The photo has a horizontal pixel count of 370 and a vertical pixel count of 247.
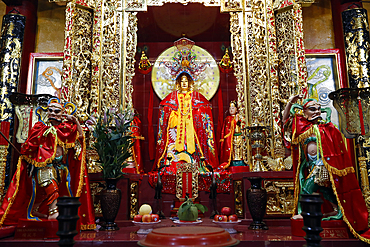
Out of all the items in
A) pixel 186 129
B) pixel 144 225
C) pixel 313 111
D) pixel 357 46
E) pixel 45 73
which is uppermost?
pixel 357 46

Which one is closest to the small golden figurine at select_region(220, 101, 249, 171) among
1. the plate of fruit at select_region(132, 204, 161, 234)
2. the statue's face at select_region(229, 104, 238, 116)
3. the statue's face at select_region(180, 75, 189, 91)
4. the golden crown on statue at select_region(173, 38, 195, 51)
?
the statue's face at select_region(229, 104, 238, 116)

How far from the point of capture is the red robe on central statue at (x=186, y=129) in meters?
6.66

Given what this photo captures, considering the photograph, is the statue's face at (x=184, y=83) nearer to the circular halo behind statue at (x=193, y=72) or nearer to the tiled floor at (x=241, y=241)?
the circular halo behind statue at (x=193, y=72)

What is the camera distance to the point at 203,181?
6004 millimetres

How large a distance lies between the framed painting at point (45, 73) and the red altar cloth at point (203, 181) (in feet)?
9.06

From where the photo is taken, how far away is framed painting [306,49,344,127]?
673 cm

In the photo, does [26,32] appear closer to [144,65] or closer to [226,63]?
[144,65]

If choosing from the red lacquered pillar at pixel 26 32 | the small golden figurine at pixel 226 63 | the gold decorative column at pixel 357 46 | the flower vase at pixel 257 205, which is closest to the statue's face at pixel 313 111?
the flower vase at pixel 257 205

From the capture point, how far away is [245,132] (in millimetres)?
5898

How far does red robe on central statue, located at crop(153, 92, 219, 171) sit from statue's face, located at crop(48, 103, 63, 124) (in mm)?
2622

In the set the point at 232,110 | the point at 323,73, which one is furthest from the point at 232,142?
the point at 323,73

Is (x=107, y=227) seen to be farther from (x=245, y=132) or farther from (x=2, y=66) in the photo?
(x=2, y=66)

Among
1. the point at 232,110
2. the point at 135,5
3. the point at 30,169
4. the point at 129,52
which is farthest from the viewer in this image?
the point at 232,110

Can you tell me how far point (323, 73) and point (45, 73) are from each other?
561cm
